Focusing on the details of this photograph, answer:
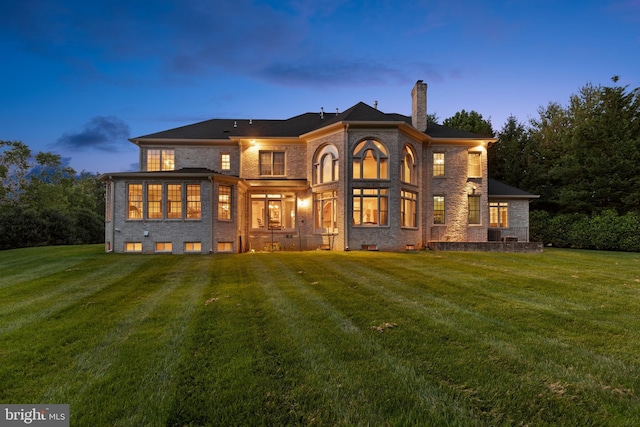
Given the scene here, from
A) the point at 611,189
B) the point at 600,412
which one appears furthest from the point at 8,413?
the point at 611,189

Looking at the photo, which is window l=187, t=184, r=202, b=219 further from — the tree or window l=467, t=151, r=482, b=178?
the tree

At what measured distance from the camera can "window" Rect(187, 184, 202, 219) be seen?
16625 mm

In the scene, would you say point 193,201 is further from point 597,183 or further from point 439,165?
point 597,183

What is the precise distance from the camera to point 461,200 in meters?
20.5

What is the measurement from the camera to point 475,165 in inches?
821

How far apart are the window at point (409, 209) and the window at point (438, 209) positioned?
5.75 ft

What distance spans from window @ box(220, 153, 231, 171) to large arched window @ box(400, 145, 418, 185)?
1091 cm

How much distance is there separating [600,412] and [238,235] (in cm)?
1638

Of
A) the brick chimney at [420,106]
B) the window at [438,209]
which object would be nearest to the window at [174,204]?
the brick chimney at [420,106]

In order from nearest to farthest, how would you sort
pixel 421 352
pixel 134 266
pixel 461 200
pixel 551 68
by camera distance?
pixel 421 352
pixel 134 266
pixel 461 200
pixel 551 68

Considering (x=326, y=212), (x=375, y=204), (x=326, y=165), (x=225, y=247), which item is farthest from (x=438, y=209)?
(x=225, y=247)

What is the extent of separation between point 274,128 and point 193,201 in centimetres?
777

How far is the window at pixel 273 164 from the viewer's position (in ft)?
67.4

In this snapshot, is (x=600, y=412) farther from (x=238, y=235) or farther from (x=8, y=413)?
(x=238, y=235)
